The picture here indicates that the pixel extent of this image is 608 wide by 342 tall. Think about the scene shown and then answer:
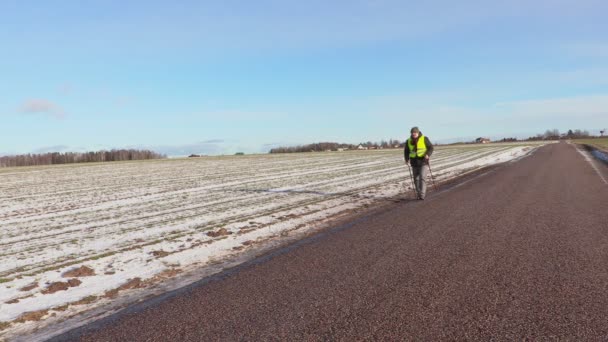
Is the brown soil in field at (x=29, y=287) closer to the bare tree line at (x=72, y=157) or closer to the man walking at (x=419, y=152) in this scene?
the man walking at (x=419, y=152)

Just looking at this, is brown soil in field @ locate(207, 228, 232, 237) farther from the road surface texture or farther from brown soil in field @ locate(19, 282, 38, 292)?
brown soil in field @ locate(19, 282, 38, 292)

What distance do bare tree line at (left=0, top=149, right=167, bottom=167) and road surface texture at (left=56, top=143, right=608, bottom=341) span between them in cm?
8518

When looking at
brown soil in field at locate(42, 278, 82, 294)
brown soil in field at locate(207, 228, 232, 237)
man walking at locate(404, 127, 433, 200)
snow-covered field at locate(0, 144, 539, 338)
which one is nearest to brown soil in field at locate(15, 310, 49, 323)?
snow-covered field at locate(0, 144, 539, 338)

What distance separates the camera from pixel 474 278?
4992 millimetres

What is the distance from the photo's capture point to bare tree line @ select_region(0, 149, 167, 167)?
251 feet

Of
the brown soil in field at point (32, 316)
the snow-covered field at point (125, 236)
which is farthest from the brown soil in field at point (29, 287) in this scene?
the brown soil in field at point (32, 316)

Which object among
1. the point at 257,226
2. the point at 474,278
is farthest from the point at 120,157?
the point at 474,278

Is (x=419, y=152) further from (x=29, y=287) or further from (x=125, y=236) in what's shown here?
(x=29, y=287)

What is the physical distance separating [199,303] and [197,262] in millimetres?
2188

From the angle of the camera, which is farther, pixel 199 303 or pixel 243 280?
pixel 243 280

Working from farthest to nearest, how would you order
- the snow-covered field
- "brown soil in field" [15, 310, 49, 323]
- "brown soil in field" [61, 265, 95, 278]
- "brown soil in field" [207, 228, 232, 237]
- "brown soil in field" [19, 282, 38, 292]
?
"brown soil in field" [207, 228, 232, 237] → "brown soil in field" [61, 265, 95, 278] → "brown soil in field" [19, 282, 38, 292] → the snow-covered field → "brown soil in field" [15, 310, 49, 323]

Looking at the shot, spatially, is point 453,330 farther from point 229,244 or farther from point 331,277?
point 229,244

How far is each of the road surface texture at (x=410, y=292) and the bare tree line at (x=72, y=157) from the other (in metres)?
85.2

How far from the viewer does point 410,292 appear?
4.66m
